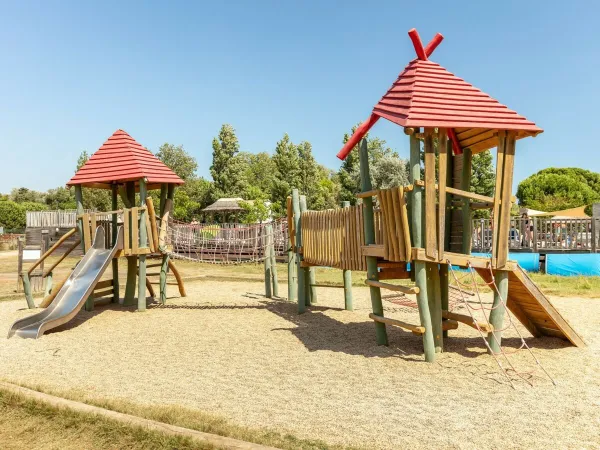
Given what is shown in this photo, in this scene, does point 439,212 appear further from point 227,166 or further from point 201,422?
point 227,166

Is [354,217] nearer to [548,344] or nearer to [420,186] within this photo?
[420,186]

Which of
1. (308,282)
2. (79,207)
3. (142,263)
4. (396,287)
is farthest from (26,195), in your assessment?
(396,287)

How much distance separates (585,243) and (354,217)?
50.6 feet

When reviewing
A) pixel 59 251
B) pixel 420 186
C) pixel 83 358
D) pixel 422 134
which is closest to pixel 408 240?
pixel 420 186

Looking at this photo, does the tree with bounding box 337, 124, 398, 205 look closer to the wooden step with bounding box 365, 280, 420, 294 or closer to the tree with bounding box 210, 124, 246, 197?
the tree with bounding box 210, 124, 246, 197

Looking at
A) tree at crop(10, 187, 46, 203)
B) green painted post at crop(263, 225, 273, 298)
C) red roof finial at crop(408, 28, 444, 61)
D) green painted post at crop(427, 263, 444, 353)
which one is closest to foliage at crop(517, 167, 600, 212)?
green painted post at crop(263, 225, 273, 298)

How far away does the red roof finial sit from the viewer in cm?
749

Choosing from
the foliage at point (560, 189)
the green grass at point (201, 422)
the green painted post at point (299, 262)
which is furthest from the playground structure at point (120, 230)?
the foliage at point (560, 189)

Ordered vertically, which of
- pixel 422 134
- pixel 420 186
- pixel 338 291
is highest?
pixel 422 134

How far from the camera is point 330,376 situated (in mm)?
6168

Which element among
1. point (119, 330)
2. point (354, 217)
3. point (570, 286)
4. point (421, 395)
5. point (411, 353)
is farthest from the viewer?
point (570, 286)

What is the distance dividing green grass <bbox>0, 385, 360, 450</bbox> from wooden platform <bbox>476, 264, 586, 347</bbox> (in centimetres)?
435

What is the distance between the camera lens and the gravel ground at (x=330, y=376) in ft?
14.5

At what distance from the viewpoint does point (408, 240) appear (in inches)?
269
